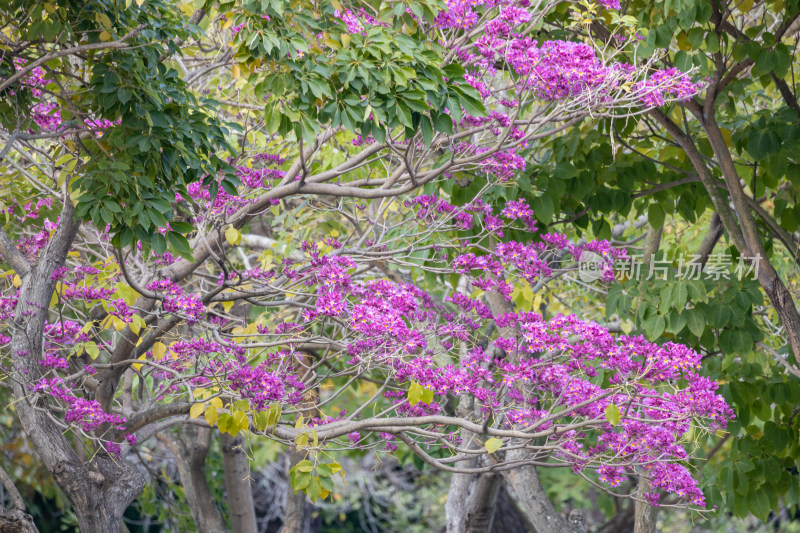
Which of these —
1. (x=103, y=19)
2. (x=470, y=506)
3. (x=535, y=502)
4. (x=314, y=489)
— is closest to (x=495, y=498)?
(x=470, y=506)

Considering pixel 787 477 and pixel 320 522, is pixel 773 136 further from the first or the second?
pixel 320 522

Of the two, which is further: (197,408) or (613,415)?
(197,408)

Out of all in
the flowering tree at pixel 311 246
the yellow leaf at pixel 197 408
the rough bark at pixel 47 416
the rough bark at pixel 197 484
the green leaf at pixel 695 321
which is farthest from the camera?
the rough bark at pixel 197 484

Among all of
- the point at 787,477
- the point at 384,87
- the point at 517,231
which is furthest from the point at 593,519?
the point at 384,87

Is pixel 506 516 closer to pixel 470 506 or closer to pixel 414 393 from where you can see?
pixel 470 506

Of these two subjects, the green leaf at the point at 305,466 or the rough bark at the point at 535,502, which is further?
the rough bark at the point at 535,502

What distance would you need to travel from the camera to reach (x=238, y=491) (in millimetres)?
6914

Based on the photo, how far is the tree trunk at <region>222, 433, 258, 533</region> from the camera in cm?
681

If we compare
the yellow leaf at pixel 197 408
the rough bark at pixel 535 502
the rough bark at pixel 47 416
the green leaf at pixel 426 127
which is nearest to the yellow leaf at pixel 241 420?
the yellow leaf at pixel 197 408

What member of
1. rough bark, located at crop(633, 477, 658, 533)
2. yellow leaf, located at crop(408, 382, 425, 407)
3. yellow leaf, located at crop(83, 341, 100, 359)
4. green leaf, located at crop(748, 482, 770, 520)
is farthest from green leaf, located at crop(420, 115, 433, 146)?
green leaf, located at crop(748, 482, 770, 520)

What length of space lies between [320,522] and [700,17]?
970 cm

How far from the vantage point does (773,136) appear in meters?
4.39

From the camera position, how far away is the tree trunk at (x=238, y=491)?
681 centimetres

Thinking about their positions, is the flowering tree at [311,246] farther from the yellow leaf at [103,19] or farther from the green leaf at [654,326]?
the green leaf at [654,326]
